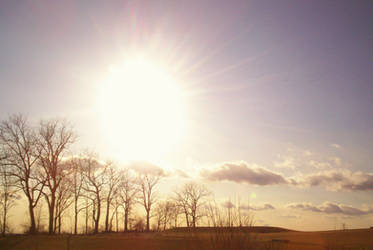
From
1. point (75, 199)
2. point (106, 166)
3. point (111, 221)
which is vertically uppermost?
point (106, 166)

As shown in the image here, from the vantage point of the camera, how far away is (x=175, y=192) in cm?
5325

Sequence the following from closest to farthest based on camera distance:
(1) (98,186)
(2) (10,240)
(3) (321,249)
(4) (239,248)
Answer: (4) (239,248), (3) (321,249), (2) (10,240), (1) (98,186)

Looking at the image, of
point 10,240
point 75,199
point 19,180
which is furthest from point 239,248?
point 75,199

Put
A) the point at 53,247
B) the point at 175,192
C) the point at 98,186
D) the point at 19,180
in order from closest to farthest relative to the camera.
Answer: the point at 53,247 → the point at 19,180 → the point at 98,186 → the point at 175,192

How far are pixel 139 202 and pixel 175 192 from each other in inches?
277

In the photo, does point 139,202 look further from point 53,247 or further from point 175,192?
point 53,247

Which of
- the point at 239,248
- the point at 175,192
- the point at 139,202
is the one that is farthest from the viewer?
the point at 175,192

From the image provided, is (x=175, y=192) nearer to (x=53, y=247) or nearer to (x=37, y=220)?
(x=37, y=220)

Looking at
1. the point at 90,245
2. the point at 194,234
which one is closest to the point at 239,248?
the point at 194,234

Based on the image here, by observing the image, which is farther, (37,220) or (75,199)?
(75,199)

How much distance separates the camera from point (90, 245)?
2044cm

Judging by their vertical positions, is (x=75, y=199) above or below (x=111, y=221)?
above

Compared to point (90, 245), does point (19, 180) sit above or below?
above

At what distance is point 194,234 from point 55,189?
2491 centimetres
